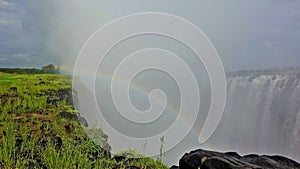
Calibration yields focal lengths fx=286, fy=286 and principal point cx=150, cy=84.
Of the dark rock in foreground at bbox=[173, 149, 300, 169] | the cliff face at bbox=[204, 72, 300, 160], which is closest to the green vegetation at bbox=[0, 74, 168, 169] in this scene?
the dark rock in foreground at bbox=[173, 149, 300, 169]

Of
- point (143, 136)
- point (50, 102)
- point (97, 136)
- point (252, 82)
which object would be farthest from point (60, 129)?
point (252, 82)

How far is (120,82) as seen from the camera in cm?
659

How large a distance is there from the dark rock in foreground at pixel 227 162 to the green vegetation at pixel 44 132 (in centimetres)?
73

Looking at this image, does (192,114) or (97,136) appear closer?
(97,136)

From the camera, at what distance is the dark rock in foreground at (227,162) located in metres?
2.78

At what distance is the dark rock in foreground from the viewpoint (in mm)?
2783

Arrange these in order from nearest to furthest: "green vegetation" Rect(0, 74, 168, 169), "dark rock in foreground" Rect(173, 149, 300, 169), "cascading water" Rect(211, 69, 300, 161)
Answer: "dark rock in foreground" Rect(173, 149, 300, 169) → "green vegetation" Rect(0, 74, 168, 169) → "cascading water" Rect(211, 69, 300, 161)

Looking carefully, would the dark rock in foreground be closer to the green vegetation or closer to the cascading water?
the green vegetation

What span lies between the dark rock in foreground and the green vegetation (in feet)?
2.40

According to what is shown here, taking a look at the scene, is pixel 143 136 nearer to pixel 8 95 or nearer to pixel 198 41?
pixel 198 41

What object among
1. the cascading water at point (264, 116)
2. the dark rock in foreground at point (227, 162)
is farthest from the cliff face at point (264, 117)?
the dark rock in foreground at point (227, 162)

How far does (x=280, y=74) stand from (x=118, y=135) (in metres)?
11.0

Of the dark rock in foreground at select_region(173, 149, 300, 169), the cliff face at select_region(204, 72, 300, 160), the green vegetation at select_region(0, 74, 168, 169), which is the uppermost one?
the cliff face at select_region(204, 72, 300, 160)

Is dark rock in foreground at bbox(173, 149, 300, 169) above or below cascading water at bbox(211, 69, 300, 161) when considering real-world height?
below
